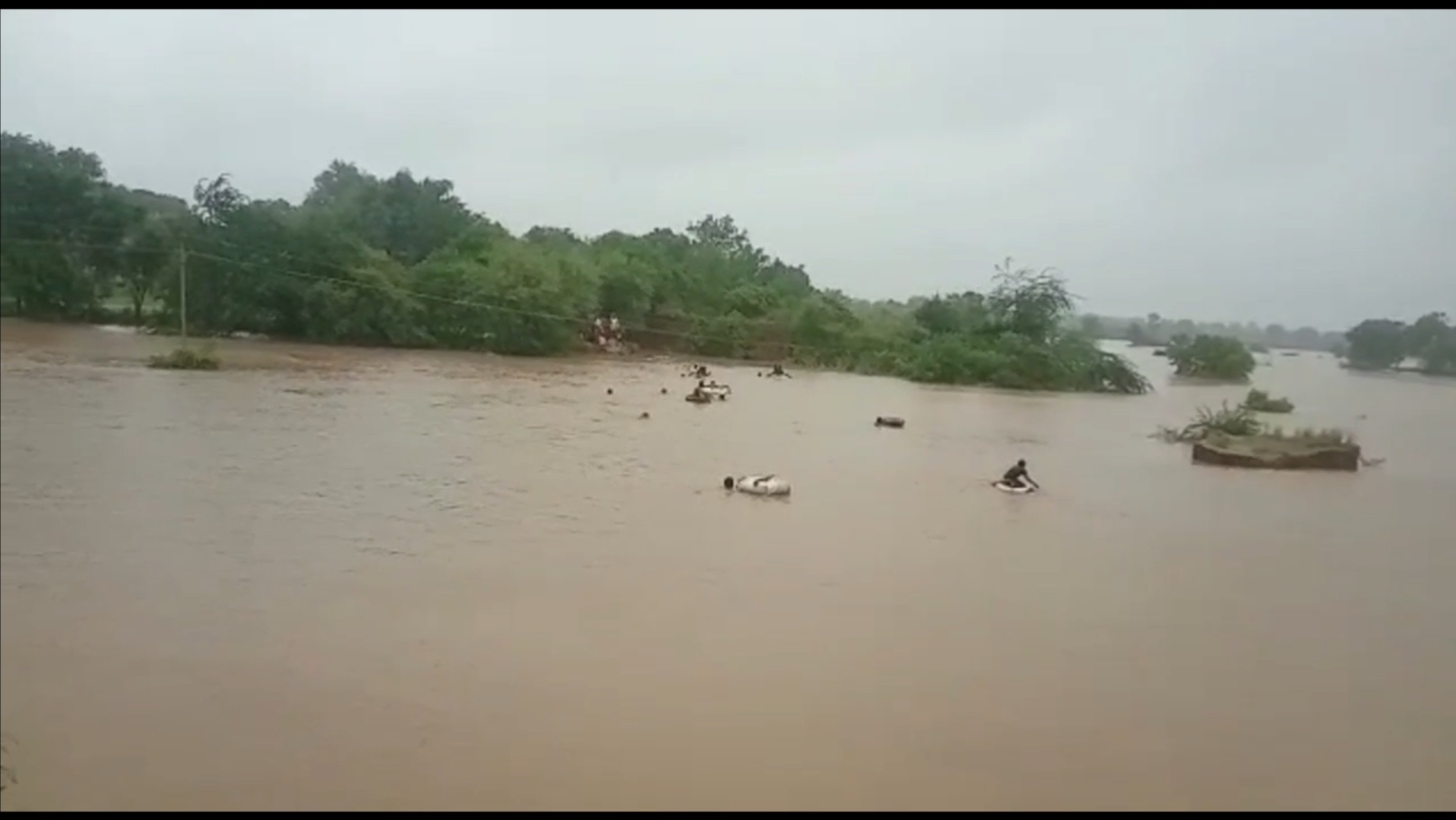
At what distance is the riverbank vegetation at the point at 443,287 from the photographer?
99.1 inches

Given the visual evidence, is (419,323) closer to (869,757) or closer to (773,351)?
(869,757)

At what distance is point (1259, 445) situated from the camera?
25.0ft

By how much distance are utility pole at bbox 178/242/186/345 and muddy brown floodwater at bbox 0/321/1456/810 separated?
140 mm

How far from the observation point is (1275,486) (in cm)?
725

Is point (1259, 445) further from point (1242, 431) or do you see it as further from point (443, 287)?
point (443, 287)

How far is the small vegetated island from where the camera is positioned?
712 cm

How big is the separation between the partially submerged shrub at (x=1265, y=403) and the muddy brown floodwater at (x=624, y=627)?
1.90 ft

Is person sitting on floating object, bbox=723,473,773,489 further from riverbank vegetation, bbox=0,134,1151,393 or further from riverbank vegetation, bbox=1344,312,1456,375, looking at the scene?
riverbank vegetation, bbox=1344,312,1456,375

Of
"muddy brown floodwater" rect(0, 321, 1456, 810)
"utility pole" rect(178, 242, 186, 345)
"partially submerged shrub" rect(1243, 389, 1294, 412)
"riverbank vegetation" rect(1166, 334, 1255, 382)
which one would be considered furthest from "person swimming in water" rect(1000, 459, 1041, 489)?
"utility pole" rect(178, 242, 186, 345)

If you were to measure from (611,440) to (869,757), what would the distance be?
16.8 ft

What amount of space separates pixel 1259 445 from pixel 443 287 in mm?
5732

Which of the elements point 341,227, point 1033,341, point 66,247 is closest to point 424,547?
point 341,227

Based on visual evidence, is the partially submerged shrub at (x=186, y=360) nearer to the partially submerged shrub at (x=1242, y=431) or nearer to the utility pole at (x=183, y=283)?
the utility pole at (x=183, y=283)

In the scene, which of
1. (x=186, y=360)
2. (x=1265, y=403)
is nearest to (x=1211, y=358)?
(x=1265, y=403)
